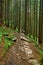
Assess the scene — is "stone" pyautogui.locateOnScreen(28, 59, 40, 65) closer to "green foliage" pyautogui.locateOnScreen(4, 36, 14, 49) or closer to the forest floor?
the forest floor

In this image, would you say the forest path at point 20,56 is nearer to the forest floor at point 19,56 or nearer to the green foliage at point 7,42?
the forest floor at point 19,56

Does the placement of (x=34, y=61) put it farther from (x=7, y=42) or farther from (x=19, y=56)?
(x=7, y=42)

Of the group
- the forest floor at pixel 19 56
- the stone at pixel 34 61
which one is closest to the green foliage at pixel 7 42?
the forest floor at pixel 19 56

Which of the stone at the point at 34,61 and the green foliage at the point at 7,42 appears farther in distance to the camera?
the green foliage at the point at 7,42

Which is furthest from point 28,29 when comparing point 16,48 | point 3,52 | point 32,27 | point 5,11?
point 3,52

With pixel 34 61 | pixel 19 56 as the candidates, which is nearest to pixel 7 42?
pixel 19 56

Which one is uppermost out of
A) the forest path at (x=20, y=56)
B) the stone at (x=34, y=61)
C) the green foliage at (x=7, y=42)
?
the green foliage at (x=7, y=42)

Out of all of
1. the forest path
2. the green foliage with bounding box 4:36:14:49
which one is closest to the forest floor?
the forest path

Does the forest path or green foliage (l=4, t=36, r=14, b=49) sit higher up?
green foliage (l=4, t=36, r=14, b=49)

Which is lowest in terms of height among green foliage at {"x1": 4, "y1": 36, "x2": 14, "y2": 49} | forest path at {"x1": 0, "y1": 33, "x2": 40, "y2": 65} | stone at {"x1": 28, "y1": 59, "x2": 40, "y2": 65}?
stone at {"x1": 28, "y1": 59, "x2": 40, "y2": 65}

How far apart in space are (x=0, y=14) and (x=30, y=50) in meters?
4.41

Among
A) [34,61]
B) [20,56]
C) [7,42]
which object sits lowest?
[34,61]

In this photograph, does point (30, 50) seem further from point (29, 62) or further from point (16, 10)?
point (16, 10)

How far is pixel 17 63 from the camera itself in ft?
19.7
